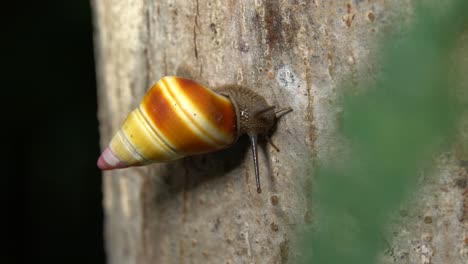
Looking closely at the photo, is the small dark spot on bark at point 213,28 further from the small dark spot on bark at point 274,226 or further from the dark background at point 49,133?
the dark background at point 49,133

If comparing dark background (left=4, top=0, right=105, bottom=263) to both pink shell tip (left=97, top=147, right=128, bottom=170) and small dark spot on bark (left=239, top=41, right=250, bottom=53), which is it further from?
small dark spot on bark (left=239, top=41, right=250, bottom=53)

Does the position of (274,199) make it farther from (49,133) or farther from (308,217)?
(49,133)

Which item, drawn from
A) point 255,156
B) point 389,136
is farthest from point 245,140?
point 389,136

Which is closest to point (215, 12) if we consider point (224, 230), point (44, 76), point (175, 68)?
point (175, 68)

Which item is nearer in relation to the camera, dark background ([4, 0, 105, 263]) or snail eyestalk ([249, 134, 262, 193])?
snail eyestalk ([249, 134, 262, 193])

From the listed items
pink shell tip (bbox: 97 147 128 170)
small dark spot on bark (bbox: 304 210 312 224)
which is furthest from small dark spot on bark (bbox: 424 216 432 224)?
pink shell tip (bbox: 97 147 128 170)
